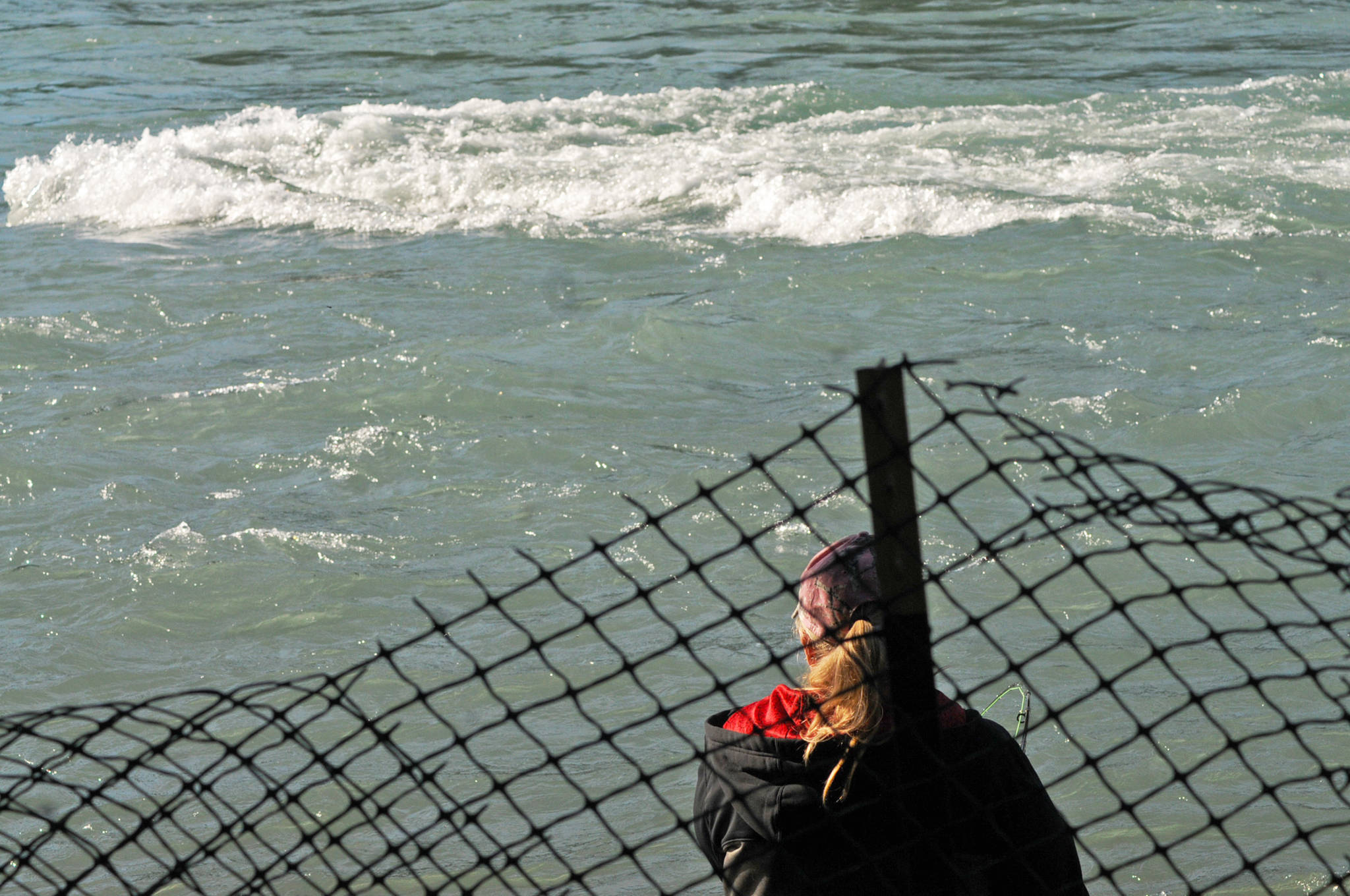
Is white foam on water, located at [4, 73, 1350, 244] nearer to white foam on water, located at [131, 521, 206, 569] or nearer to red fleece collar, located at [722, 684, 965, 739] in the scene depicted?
Result: white foam on water, located at [131, 521, 206, 569]

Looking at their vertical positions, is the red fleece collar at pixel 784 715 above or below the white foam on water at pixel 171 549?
above

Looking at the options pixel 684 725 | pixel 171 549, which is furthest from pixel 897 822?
pixel 171 549

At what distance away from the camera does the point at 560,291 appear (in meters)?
12.6

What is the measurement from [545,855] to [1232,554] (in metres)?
4.08

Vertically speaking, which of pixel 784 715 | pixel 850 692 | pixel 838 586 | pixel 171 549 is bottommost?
pixel 171 549

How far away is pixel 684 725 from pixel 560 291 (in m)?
7.15

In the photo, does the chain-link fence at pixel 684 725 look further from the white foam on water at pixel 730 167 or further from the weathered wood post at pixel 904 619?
the white foam on water at pixel 730 167

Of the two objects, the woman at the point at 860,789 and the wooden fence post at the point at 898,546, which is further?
the woman at the point at 860,789

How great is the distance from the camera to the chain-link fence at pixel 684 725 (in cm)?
479

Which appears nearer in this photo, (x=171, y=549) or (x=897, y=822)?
(x=897, y=822)

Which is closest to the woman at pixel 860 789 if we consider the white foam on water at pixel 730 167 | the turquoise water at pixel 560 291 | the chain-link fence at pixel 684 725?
the chain-link fence at pixel 684 725

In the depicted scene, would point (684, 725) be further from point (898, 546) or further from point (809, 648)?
point (898, 546)

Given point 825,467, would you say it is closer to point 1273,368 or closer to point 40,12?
point 1273,368

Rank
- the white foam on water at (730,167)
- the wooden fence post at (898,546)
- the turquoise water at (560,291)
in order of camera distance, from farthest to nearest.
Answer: the white foam on water at (730,167)
the turquoise water at (560,291)
the wooden fence post at (898,546)
